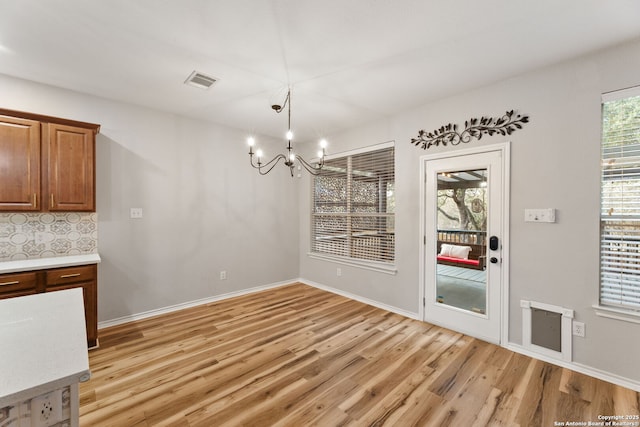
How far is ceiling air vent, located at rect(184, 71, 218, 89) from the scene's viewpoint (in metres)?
2.73

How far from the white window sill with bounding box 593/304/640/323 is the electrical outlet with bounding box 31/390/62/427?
3459 millimetres

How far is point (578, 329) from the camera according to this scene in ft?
7.92

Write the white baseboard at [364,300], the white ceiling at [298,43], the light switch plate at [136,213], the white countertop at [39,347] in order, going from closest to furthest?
the white countertop at [39,347], the white ceiling at [298,43], the light switch plate at [136,213], the white baseboard at [364,300]

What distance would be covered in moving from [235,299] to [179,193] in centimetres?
178

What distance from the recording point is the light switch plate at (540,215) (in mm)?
2533

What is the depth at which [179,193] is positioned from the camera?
12.7 feet

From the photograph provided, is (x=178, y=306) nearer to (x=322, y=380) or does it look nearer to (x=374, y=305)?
(x=322, y=380)

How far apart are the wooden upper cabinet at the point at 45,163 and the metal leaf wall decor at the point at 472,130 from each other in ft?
12.3

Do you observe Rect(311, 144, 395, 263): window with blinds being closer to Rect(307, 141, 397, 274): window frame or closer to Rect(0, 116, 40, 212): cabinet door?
Rect(307, 141, 397, 274): window frame

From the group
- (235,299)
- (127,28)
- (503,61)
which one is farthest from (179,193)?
(503,61)

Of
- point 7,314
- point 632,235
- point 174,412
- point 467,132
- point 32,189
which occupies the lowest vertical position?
point 174,412

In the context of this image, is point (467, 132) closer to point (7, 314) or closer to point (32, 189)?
point (7, 314)

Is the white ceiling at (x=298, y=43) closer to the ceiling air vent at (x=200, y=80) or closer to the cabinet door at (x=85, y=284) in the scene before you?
the ceiling air vent at (x=200, y=80)

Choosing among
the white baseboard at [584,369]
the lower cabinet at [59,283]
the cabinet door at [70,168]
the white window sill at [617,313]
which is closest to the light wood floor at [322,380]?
the white baseboard at [584,369]
